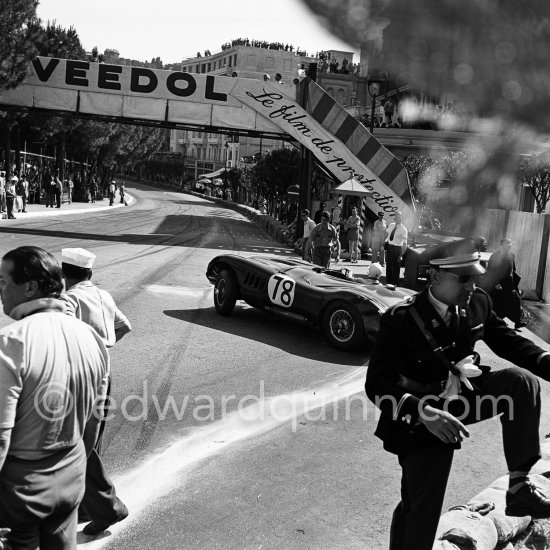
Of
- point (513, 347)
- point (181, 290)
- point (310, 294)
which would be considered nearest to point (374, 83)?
point (513, 347)

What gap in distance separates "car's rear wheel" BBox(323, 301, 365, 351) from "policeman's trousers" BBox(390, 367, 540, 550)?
6.17 m

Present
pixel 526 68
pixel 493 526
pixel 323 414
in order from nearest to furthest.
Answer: pixel 526 68 → pixel 493 526 → pixel 323 414

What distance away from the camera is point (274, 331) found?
10.9 meters

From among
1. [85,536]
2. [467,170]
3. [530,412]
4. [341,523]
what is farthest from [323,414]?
[467,170]

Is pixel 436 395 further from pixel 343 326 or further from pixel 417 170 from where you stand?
pixel 343 326

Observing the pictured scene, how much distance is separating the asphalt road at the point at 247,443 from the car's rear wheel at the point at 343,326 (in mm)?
178

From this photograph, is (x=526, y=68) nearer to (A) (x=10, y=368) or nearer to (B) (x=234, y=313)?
(A) (x=10, y=368)

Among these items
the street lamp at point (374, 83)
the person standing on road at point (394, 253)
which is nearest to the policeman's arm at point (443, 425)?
the street lamp at point (374, 83)

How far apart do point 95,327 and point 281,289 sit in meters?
6.15

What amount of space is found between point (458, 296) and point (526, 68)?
2330mm

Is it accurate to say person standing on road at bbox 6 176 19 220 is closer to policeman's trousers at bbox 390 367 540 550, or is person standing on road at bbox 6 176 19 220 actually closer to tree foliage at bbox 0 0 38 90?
tree foliage at bbox 0 0 38 90

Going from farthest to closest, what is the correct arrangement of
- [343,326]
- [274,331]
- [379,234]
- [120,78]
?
[120,78] → [379,234] → [274,331] → [343,326]

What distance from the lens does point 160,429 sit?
630cm

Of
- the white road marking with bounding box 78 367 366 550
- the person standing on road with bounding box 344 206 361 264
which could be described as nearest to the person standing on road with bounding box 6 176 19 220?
the person standing on road with bounding box 344 206 361 264
